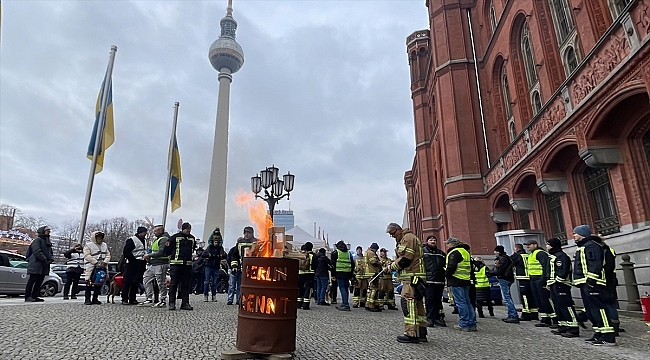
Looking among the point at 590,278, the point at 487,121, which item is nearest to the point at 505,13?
the point at 487,121

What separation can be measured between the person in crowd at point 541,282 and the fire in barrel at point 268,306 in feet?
20.3

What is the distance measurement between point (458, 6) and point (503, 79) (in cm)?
698

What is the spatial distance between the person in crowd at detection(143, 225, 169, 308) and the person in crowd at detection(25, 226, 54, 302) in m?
2.75

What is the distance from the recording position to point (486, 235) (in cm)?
1975

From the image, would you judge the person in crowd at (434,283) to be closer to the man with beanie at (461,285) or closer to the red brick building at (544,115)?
the man with beanie at (461,285)

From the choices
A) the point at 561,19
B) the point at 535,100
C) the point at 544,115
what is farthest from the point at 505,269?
the point at 561,19

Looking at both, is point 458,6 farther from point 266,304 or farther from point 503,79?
point 266,304

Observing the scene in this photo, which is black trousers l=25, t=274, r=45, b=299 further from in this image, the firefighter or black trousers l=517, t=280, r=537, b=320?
black trousers l=517, t=280, r=537, b=320

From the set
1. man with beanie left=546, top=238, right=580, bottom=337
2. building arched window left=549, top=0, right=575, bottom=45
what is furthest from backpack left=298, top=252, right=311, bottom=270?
building arched window left=549, top=0, right=575, bottom=45

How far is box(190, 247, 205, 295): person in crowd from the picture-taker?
1409 centimetres

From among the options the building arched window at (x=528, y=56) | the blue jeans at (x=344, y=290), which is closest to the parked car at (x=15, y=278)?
the blue jeans at (x=344, y=290)

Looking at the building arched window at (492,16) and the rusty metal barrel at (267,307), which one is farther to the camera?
the building arched window at (492,16)

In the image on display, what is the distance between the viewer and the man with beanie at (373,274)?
445 inches

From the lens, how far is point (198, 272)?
48.3 feet
